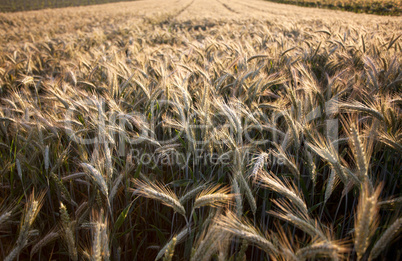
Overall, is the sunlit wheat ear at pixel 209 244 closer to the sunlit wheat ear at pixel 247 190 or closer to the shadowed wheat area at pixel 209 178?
the shadowed wheat area at pixel 209 178

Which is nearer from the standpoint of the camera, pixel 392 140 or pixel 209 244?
pixel 209 244

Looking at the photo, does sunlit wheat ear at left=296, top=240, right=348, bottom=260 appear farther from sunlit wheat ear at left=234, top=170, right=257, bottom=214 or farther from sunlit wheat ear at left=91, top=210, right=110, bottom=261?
sunlit wheat ear at left=91, top=210, right=110, bottom=261

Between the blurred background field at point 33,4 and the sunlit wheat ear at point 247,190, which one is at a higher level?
the blurred background field at point 33,4

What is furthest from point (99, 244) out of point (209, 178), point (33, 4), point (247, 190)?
point (33, 4)

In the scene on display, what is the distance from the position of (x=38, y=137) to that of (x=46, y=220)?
1.81 ft

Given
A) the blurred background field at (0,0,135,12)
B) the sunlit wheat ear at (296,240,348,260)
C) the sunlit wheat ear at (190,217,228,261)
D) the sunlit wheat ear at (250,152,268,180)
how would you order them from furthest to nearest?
the blurred background field at (0,0,135,12) → the sunlit wheat ear at (250,152,268,180) → the sunlit wheat ear at (190,217,228,261) → the sunlit wheat ear at (296,240,348,260)

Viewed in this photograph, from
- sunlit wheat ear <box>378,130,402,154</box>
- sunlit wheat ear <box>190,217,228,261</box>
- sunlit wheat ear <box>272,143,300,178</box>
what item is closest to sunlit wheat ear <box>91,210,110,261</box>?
sunlit wheat ear <box>190,217,228,261</box>

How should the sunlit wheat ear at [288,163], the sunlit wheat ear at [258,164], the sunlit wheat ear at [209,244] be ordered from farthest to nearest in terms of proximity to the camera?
1. the sunlit wheat ear at [288,163]
2. the sunlit wheat ear at [258,164]
3. the sunlit wheat ear at [209,244]

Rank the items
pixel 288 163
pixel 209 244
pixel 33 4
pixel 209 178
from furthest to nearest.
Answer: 1. pixel 33 4
2. pixel 209 178
3. pixel 288 163
4. pixel 209 244

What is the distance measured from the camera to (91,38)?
6.27 metres

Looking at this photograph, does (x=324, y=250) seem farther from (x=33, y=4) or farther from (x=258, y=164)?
(x=33, y=4)

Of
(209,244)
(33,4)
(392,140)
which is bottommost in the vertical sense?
(209,244)

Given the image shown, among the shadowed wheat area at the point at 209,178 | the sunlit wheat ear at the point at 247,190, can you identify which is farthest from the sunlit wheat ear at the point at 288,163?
the sunlit wheat ear at the point at 247,190

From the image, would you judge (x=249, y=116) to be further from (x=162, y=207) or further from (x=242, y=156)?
(x=162, y=207)
